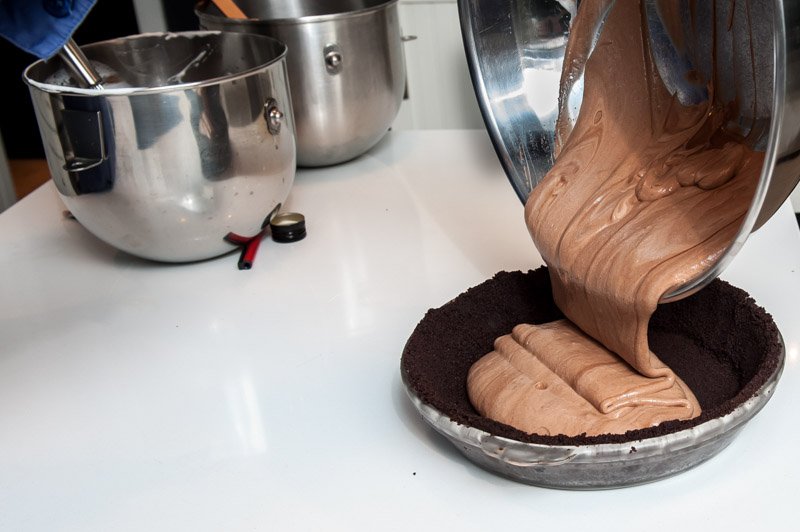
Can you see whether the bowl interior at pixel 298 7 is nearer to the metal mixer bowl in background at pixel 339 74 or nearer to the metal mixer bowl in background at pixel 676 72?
the metal mixer bowl in background at pixel 339 74

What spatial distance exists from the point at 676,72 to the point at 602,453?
0.42 meters

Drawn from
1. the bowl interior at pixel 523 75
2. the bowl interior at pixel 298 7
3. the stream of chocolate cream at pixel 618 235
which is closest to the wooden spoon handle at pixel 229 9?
the bowl interior at pixel 298 7

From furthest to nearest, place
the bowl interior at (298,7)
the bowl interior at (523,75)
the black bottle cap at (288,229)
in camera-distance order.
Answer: the bowl interior at (298,7) < the black bottle cap at (288,229) < the bowl interior at (523,75)

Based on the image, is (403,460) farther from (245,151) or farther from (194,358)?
(245,151)

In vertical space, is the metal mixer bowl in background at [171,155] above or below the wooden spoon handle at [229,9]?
below

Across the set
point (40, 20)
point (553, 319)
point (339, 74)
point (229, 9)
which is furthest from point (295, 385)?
point (229, 9)

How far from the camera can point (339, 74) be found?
151 cm

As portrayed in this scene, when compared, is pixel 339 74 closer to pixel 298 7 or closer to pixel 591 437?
pixel 298 7

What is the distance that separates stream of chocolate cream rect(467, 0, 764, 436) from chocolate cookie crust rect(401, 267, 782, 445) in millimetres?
37

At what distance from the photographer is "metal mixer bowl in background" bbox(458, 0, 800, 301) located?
26.2 inches

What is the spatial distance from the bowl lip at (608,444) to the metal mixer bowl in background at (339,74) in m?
0.84

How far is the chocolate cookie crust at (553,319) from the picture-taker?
88 centimetres

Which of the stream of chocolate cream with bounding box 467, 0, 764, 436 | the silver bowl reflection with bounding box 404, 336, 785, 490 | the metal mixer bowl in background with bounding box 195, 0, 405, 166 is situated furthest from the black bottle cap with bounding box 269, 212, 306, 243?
the silver bowl reflection with bounding box 404, 336, 785, 490

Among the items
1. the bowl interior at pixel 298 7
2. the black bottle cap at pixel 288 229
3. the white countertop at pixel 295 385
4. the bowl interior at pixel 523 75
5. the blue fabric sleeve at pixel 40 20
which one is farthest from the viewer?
the bowl interior at pixel 298 7
